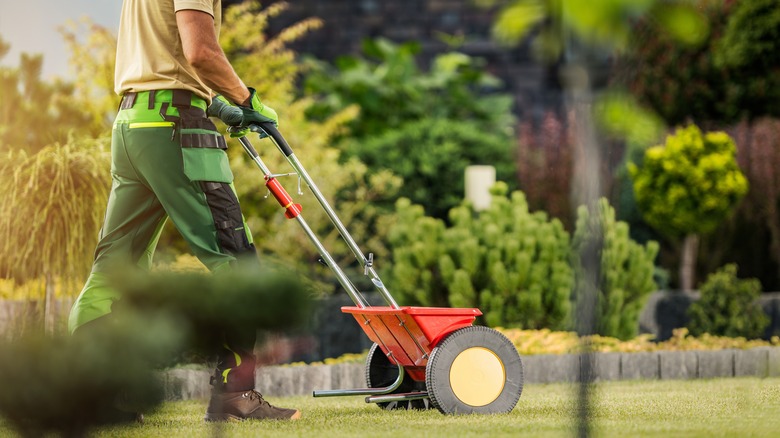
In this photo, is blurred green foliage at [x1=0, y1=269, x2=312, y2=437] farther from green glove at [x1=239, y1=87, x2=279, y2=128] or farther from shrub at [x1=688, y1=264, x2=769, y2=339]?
shrub at [x1=688, y1=264, x2=769, y2=339]

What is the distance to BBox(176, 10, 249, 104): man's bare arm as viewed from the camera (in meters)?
3.56

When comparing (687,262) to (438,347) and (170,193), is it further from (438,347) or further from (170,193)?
(170,193)

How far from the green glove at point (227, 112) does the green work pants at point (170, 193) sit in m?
0.06

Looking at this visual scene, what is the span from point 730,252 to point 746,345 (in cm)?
400

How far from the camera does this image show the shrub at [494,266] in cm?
681

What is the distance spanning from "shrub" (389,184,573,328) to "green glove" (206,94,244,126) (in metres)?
3.17

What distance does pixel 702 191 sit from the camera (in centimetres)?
923

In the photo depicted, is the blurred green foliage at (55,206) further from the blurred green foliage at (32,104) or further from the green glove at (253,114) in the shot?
the blurred green foliage at (32,104)

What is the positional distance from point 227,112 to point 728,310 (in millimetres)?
4812

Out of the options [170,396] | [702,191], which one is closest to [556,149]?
[702,191]

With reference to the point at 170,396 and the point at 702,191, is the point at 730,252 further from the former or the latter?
the point at 170,396

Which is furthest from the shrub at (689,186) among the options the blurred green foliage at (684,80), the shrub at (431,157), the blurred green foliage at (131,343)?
the blurred green foliage at (131,343)

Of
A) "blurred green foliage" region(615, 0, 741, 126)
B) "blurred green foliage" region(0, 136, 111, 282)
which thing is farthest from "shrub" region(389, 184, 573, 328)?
"blurred green foliage" region(615, 0, 741, 126)

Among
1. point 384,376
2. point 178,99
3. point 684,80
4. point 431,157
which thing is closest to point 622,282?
point 384,376
